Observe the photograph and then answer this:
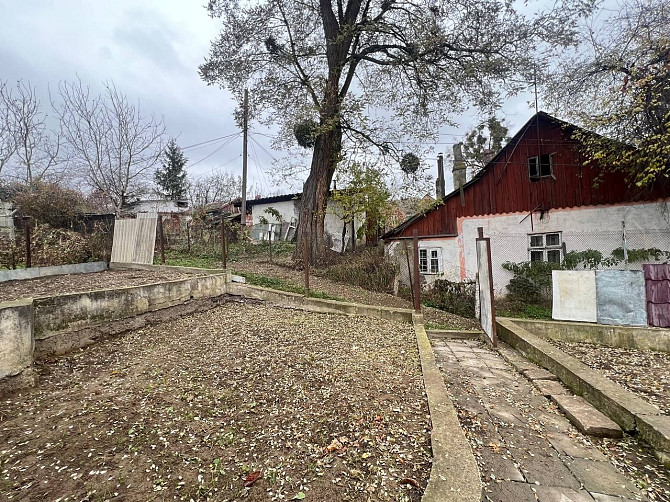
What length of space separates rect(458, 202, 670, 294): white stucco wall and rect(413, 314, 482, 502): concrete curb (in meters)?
8.76

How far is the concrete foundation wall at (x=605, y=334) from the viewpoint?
4.35 m

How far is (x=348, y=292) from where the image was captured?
7.74 metres

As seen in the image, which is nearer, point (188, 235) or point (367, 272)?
point (367, 272)

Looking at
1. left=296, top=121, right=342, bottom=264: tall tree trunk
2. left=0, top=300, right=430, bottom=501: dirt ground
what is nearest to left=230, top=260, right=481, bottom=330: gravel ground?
left=296, top=121, right=342, bottom=264: tall tree trunk

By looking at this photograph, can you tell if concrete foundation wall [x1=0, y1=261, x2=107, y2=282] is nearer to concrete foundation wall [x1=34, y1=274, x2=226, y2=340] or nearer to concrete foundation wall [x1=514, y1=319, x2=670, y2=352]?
concrete foundation wall [x1=34, y1=274, x2=226, y2=340]

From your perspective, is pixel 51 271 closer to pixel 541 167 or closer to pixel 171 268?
pixel 171 268

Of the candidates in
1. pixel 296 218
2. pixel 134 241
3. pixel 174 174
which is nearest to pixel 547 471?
pixel 134 241

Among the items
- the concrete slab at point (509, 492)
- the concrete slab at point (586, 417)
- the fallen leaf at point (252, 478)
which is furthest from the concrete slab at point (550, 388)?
the fallen leaf at point (252, 478)

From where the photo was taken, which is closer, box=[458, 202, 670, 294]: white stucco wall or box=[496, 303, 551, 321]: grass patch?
box=[458, 202, 670, 294]: white stucco wall

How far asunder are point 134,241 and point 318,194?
529 cm

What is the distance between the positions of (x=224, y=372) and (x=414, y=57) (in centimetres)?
938

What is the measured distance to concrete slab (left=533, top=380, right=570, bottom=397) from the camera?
9.78 feet

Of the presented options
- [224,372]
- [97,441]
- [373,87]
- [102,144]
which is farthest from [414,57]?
[102,144]

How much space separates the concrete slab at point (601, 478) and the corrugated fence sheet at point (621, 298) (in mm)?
3785
